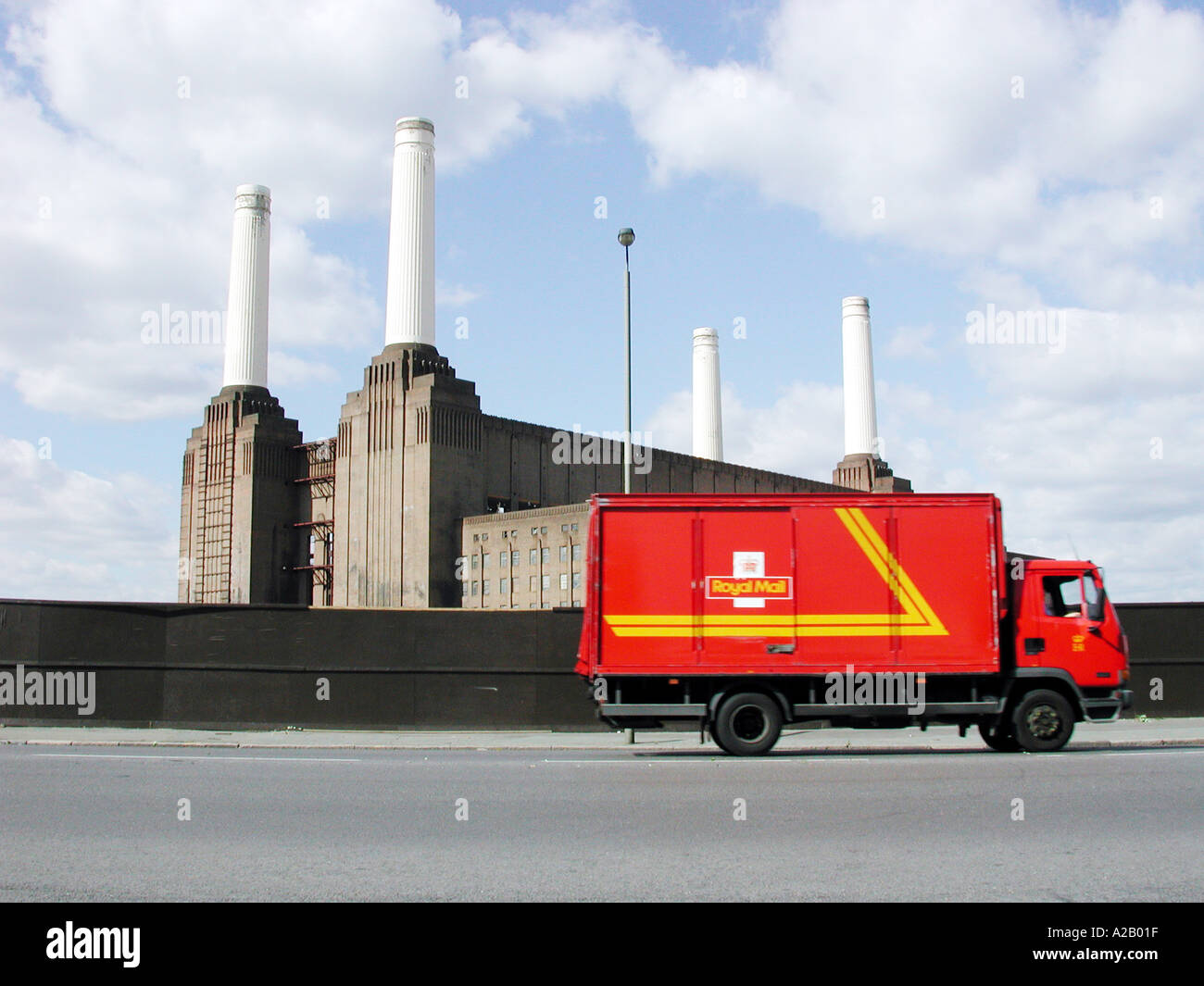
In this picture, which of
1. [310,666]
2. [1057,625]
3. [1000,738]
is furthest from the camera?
[310,666]

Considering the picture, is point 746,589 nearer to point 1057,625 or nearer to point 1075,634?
point 1057,625

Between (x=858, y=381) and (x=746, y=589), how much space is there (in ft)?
372

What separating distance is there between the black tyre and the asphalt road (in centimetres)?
133

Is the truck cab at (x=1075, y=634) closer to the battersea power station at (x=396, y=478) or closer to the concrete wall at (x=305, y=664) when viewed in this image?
the concrete wall at (x=305, y=664)

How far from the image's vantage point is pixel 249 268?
99.4m

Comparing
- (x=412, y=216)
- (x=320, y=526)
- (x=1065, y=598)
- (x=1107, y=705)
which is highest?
(x=412, y=216)

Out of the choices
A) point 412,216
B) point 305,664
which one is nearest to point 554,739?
point 305,664

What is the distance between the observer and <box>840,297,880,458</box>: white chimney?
12269 centimetres

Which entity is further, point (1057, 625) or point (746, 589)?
point (746, 589)

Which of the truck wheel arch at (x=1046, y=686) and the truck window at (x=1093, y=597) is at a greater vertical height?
the truck window at (x=1093, y=597)

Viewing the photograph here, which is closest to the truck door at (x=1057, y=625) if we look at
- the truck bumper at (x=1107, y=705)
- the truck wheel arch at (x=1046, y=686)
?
the truck wheel arch at (x=1046, y=686)

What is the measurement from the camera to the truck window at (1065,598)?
16297 millimetres

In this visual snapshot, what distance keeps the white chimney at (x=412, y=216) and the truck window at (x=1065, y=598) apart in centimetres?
7664
